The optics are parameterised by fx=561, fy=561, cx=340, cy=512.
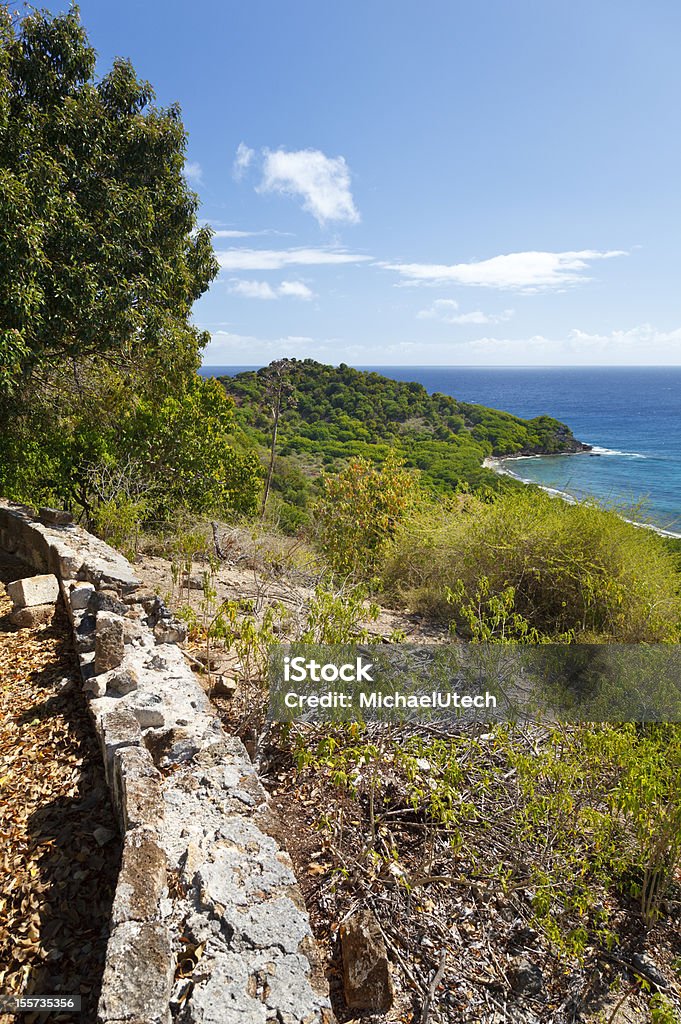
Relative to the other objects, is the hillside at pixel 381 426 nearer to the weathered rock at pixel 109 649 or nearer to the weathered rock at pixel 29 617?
the weathered rock at pixel 29 617

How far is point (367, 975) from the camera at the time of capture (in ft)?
6.36

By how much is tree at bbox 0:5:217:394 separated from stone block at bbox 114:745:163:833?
4.34m

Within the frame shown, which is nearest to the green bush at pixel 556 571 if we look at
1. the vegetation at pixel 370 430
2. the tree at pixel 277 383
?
the tree at pixel 277 383

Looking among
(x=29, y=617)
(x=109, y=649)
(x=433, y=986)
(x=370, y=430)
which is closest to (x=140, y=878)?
(x=433, y=986)

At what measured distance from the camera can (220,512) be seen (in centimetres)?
1000

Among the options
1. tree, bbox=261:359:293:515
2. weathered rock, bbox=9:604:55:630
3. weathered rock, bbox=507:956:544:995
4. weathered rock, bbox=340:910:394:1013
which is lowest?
weathered rock, bbox=507:956:544:995

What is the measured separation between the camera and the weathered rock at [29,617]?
13.1 feet

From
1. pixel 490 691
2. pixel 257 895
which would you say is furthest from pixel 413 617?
pixel 257 895

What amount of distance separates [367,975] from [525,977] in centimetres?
75

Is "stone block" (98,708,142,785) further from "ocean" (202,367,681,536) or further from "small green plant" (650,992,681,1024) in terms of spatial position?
"ocean" (202,367,681,536)

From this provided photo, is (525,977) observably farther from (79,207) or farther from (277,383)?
(277,383)

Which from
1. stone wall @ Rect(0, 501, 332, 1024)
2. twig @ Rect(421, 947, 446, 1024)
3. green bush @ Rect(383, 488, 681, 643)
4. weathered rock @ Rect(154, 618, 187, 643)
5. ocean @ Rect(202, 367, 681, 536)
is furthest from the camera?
ocean @ Rect(202, 367, 681, 536)

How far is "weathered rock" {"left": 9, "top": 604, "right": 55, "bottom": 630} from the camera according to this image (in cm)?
400

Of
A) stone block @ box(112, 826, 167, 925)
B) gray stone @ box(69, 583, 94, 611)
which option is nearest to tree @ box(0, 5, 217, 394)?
gray stone @ box(69, 583, 94, 611)
